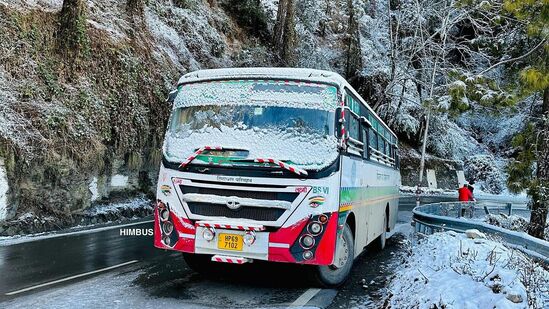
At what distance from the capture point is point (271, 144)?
6430 mm

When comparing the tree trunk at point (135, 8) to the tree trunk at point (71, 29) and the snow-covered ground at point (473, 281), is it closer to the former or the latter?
the tree trunk at point (71, 29)

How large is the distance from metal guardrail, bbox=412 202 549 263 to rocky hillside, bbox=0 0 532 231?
9113 mm

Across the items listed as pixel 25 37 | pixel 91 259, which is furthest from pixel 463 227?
pixel 25 37

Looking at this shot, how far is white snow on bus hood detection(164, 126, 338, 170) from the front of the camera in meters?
6.34

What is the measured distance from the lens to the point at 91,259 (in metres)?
8.62

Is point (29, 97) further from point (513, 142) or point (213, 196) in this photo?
point (513, 142)

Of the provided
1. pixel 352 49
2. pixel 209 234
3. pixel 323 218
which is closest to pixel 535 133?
pixel 323 218

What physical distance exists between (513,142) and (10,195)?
12.3 m

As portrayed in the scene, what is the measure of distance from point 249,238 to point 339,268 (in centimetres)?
164

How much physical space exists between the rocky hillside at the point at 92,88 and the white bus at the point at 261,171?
20.9 ft

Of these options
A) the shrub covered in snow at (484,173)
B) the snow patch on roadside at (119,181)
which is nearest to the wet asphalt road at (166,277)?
the snow patch on roadside at (119,181)

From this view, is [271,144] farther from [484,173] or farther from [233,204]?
[484,173]

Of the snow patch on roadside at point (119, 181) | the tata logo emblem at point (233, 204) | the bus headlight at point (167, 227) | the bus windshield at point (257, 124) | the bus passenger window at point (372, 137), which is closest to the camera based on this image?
the tata logo emblem at point (233, 204)

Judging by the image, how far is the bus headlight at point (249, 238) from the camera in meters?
6.17
